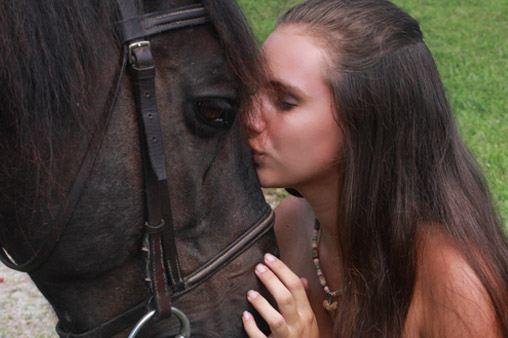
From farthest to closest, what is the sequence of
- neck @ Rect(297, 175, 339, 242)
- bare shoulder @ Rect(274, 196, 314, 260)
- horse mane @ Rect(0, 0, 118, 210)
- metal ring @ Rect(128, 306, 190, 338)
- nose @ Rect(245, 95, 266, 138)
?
bare shoulder @ Rect(274, 196, 314, 260) < neck @ Rect(297, 175, 339, 242) < nose @ Rect(245, 95, 266, 138) < metal ring @ Rect(128, 306, 190, 338) < horse mane @ Rect(0, 0, 118, 210)

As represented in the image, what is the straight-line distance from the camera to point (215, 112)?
4.68 ft

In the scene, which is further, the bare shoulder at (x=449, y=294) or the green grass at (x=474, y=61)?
the green grass at (x=474, y=61)

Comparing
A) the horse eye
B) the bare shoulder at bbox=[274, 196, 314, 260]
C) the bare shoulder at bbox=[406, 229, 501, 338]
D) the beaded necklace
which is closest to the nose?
the horse eye

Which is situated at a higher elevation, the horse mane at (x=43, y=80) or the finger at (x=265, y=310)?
the horse mane at (x=43, y=80)

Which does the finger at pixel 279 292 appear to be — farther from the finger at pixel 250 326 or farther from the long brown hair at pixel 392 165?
the long brown hair at pixel 392 165

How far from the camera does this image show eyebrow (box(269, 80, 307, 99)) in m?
1.62

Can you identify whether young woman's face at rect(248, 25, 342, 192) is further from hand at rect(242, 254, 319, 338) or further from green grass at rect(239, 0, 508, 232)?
green grass at rect(239, 0, 508, 232)

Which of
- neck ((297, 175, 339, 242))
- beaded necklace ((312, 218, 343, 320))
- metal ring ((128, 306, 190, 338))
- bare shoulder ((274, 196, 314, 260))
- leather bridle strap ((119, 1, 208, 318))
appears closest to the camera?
leather bridle strap ((119, 1, 208, 318))

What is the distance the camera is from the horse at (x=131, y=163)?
4.13 ft

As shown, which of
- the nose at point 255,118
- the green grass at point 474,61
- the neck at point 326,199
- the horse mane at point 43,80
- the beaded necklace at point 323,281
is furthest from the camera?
the green grass at point 474,61

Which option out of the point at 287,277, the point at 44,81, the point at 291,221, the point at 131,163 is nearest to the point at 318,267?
the point at 291,221

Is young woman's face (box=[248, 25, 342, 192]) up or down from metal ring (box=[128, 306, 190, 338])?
up

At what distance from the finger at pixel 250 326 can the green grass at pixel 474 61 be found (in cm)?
103

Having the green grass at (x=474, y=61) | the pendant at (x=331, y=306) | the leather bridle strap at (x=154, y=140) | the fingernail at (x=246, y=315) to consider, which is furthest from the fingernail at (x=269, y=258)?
the green grass at (x=474, y=61)
